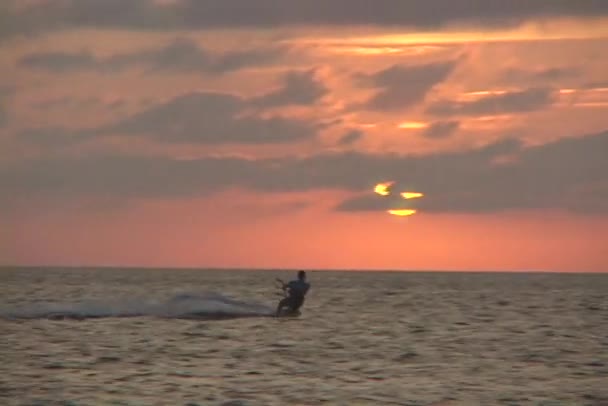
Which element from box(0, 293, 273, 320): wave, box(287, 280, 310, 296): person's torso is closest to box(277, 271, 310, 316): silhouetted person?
box(287, 280, 310, 296): person's torso

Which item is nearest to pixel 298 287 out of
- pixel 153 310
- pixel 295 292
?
pixel 295 292

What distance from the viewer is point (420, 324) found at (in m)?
59.5

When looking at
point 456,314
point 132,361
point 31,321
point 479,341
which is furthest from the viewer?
point 456,314

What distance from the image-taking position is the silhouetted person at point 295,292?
56875 millimetres

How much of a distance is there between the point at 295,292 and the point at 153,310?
28.5 ft

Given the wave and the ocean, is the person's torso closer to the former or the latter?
the ocean

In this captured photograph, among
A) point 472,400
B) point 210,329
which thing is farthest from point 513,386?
point 210,329

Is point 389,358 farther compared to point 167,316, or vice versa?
point 167,316

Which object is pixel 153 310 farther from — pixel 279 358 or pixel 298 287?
pixel 279 358

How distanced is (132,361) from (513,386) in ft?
39.1

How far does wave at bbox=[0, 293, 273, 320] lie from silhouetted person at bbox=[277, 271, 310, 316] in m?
1.92

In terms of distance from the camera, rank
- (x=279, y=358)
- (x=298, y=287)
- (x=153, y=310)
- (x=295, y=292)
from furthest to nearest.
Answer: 1. (x=153, y=310)
2. (x=295, y=292)
3. (x=298, y=287)
4. (x=279, y=358)

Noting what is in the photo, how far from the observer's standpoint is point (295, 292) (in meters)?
58.0

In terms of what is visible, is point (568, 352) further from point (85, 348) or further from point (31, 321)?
point (31, 321)
